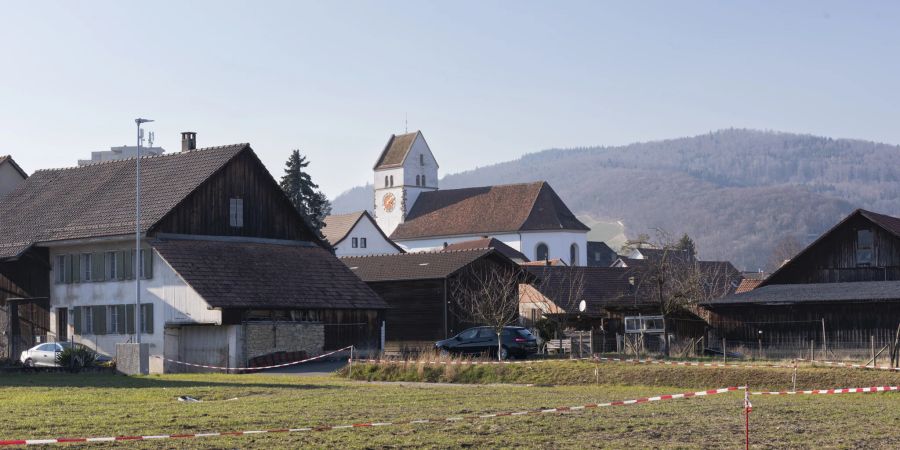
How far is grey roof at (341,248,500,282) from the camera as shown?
2717 inches

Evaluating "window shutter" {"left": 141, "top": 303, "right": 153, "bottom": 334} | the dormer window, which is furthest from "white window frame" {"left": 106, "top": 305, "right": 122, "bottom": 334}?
the dormer window

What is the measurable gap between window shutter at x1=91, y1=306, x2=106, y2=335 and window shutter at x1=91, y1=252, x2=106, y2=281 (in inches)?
51.7

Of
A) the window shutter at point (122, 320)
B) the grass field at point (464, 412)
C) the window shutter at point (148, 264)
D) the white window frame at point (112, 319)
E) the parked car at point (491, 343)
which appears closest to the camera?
the grass field at point (464, 412)

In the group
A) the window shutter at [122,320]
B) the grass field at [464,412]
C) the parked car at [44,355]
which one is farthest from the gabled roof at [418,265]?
the grass field at [464,412]

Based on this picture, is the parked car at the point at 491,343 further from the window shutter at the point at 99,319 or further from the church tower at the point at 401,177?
the church tower at the point at 401,177

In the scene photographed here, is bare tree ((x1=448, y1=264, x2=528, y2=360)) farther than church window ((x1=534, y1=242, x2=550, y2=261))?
No

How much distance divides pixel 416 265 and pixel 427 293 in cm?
290

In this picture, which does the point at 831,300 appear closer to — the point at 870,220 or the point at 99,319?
the point at 870,220

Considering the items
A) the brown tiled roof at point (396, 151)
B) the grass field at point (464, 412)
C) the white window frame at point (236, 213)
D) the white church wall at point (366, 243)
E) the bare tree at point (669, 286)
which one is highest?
the brown tiled roof at point (396, 151)

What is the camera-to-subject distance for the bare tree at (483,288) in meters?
66.7

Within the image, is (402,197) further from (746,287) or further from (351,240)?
(746,287)

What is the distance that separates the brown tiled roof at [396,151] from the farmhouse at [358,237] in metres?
33.2

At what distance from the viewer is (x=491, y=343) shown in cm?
5306

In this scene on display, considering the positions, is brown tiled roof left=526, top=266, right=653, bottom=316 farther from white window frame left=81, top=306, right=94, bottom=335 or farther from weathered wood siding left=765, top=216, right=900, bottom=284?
white window frame left=81, top=306, right=94, bottom=335
